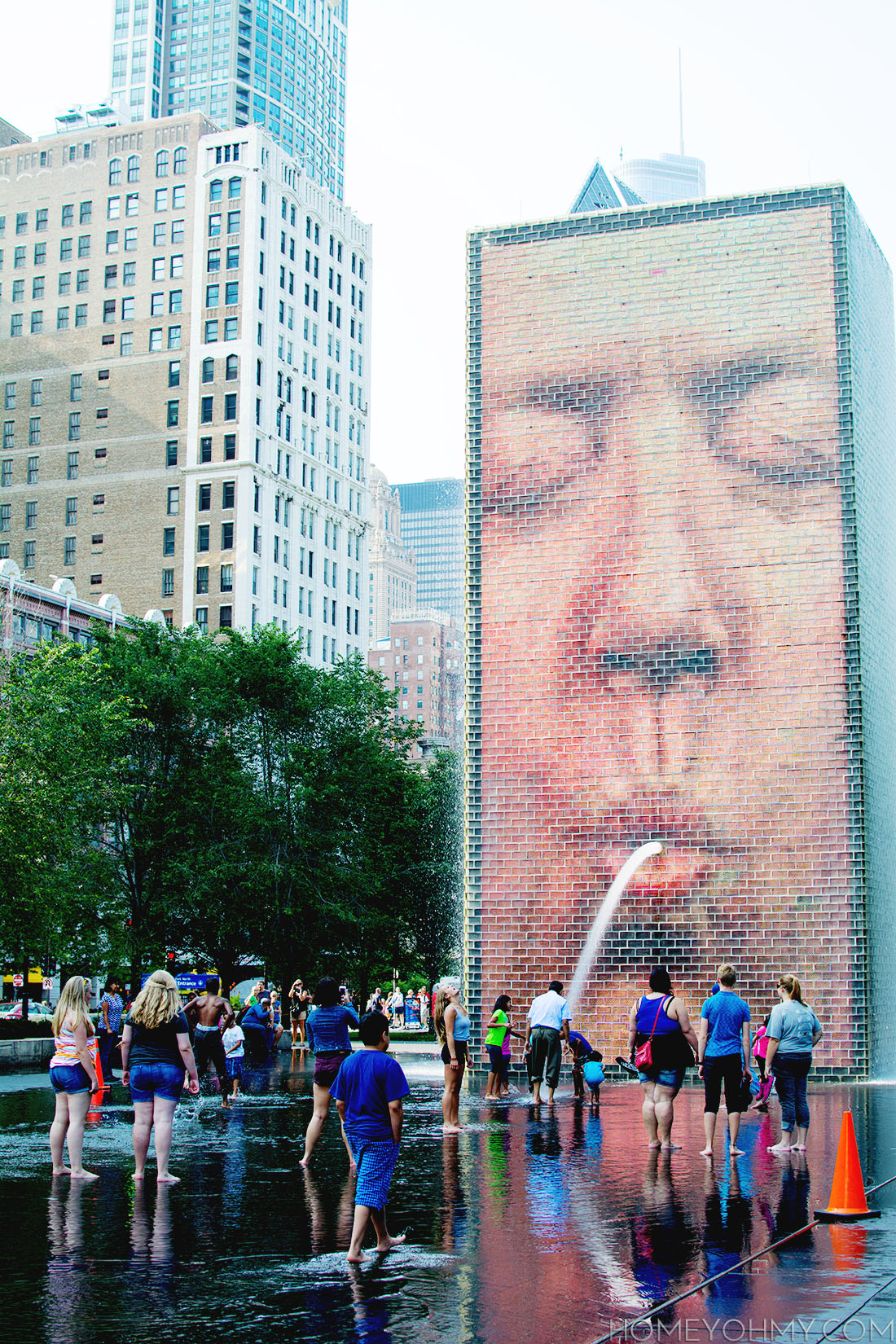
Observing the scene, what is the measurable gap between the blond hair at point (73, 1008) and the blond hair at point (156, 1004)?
2.96 feet

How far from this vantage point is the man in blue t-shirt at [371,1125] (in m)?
8.93

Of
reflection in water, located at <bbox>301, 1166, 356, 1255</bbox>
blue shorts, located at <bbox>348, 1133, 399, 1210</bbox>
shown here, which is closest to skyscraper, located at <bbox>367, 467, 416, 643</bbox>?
reflection in water, located at <bbox>301, 1166, 356, 1255</bbox>

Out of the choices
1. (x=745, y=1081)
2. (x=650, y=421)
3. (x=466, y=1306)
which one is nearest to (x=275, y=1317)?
(x=466, y=1306)

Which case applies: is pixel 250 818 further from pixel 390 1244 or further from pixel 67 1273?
pixel 67 1273

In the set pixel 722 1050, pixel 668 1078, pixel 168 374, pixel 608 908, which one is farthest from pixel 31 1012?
pixel 168 374

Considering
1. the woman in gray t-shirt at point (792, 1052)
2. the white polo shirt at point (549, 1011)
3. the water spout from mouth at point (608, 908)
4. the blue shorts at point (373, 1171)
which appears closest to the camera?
the blue shorts at point (373, 1171)

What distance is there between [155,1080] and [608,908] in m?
14.5

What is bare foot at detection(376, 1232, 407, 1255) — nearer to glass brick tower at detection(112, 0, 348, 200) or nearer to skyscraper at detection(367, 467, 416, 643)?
skyscraper at detection(367, 467, 416, 643)

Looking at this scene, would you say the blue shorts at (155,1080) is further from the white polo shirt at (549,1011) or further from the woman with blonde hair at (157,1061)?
the white polo shirt at (549,1011)

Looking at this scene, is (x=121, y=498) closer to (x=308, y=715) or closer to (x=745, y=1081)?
(x=308, y=715)

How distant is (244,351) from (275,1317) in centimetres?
9485

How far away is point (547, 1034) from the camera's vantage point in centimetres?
1930

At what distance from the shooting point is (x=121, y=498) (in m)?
99.1

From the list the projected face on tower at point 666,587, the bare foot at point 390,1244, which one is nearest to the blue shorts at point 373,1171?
the bare foot at point 390,1244
